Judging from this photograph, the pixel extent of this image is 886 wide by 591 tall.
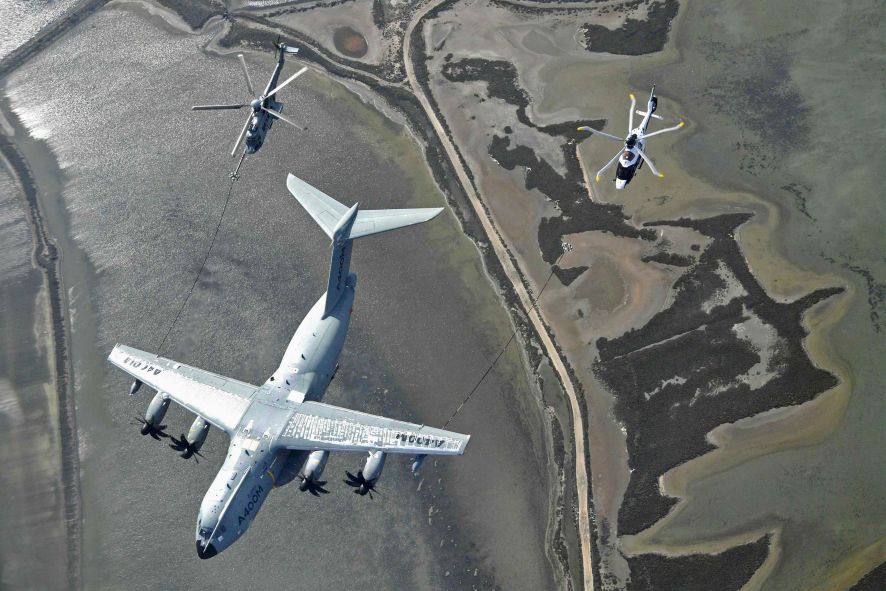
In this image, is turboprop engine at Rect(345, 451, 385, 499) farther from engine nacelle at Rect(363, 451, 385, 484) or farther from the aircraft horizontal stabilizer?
the aircraft horizontal stabilizer

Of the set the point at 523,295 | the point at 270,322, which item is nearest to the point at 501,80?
the point at 523,295

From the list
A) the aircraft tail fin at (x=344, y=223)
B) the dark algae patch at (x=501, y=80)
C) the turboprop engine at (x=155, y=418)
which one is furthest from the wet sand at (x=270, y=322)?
the dark algae patch at (x=501, y=80)

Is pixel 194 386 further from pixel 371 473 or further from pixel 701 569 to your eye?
pixel 701 569

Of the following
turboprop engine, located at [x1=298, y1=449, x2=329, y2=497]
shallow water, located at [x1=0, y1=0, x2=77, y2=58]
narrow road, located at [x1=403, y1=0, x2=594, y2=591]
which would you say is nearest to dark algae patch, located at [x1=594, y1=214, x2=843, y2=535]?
narrow road, located at [x1=403, y1=0, x2=594, y2=591]

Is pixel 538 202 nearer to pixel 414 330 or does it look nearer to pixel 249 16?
pixel 414 330

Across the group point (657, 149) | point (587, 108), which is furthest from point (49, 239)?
point (657, 149)
